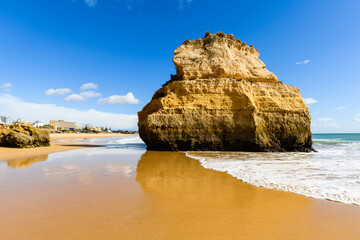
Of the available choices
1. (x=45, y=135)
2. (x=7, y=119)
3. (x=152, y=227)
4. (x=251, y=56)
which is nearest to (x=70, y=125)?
(x=7, y=119)

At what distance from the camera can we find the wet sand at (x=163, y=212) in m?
2.56

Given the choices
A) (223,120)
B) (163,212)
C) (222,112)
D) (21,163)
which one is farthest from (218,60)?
(163,212)

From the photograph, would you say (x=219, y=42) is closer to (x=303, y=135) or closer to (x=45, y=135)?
(x=303, y=135)

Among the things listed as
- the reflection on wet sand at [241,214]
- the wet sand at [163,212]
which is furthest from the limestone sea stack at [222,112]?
the reflection on wet sand at [241,214]

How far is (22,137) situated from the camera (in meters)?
13.2

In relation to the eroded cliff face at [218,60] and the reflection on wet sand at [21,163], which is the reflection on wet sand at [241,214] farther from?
the eroded cliff face at [218,60]

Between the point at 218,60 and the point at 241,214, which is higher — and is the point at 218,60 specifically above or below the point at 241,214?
above

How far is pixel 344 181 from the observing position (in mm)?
5129

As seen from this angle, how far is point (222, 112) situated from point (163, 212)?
1085 centimetres

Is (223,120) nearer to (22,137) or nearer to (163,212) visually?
(163,212)

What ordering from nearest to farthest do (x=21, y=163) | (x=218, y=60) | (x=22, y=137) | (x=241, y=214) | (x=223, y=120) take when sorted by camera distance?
1. (x=241, y=214)
2. (x=21, y=163)
3. (x=22, y=137)
4. (x=223, y=120)
5. (x=218, y=60)

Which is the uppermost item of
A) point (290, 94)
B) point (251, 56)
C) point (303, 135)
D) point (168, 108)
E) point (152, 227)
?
point (251, 56)

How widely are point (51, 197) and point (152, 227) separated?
236 centimetres

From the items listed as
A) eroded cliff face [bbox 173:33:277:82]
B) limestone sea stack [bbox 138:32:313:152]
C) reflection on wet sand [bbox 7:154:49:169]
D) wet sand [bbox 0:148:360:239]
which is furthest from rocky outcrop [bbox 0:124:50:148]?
eroded cliff face [bbox 173:33:277:82]
